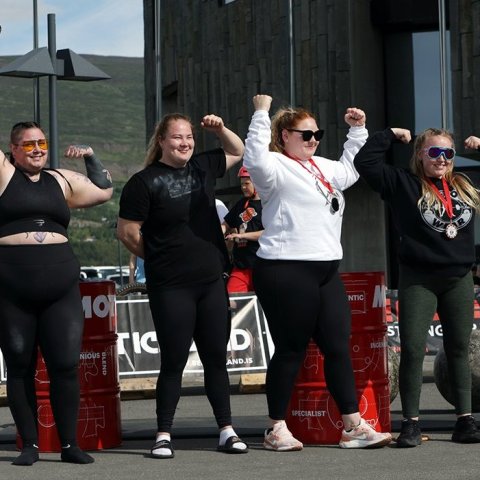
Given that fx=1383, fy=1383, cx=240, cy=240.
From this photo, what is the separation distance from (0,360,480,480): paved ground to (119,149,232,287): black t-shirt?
1.03 meters

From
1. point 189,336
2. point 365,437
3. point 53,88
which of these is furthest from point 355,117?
point 53,88

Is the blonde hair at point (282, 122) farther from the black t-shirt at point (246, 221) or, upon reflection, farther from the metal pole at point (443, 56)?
the metal pole at point (443, 56)

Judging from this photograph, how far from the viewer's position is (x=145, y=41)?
38812 mm

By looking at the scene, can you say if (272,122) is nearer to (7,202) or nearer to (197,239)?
(197,239)

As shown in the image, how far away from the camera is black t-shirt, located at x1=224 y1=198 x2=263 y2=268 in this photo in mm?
13266

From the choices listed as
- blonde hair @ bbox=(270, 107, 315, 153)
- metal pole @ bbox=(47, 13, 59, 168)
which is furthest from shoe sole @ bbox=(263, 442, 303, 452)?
metal pole @ bbox=(47, 13, 59, 168)

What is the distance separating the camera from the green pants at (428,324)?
26.5ft

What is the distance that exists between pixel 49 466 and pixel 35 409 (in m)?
0.42

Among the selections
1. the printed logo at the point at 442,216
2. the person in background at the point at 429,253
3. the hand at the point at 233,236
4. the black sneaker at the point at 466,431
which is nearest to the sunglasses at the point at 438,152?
the person in background at the point at 429,253

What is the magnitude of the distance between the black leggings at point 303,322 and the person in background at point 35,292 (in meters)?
1.09

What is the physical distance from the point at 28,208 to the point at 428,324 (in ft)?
7.96

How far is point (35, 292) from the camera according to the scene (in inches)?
299

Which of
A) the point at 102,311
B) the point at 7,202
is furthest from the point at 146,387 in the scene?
the point at 7,202

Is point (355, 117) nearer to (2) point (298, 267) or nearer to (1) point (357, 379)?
(2) point (298, 267)
